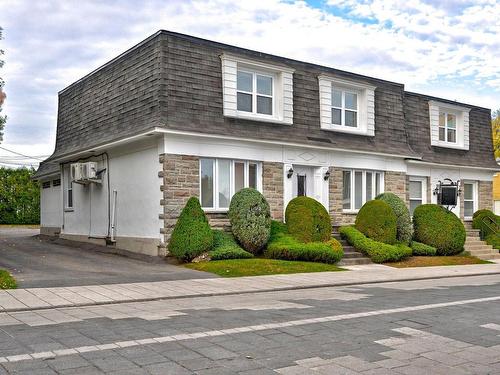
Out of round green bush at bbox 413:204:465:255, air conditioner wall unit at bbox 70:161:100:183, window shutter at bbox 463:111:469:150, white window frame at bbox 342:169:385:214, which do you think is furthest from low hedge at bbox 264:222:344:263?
window shutter at bbox 463:111:469:150

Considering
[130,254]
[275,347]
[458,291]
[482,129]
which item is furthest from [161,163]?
[482,129]

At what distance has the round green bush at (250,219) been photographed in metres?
16.2

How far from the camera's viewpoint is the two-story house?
16500 mm

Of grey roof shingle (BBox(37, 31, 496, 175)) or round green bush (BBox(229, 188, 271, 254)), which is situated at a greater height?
grey roof shingle (BBox(37, 31, 496, 175))

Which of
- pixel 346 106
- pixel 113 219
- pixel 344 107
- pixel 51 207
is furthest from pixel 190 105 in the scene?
pixel 51 207

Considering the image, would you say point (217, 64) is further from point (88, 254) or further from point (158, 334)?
point (158, 334)

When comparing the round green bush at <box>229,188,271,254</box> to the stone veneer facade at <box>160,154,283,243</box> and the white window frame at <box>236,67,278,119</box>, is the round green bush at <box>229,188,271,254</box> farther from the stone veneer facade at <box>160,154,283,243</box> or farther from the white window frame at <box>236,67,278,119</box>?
the white window frame at <box>236,67,278,119</box>

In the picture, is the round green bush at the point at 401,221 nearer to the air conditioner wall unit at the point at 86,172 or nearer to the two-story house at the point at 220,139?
the two-story house at the point at 220,139

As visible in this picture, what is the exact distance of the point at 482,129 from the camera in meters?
26.4

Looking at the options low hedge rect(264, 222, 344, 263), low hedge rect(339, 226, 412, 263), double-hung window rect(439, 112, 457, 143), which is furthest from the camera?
double-hung window rect(439, 112, 457, 143)

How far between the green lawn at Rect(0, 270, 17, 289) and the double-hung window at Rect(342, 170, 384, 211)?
12.1 metres

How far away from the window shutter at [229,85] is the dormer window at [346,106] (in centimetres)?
382

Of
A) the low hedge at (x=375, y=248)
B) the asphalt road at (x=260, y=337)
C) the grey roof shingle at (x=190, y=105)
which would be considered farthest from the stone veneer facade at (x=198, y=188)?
the asphalt road at (x=260, y=337)

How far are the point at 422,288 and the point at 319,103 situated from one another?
358 inches
